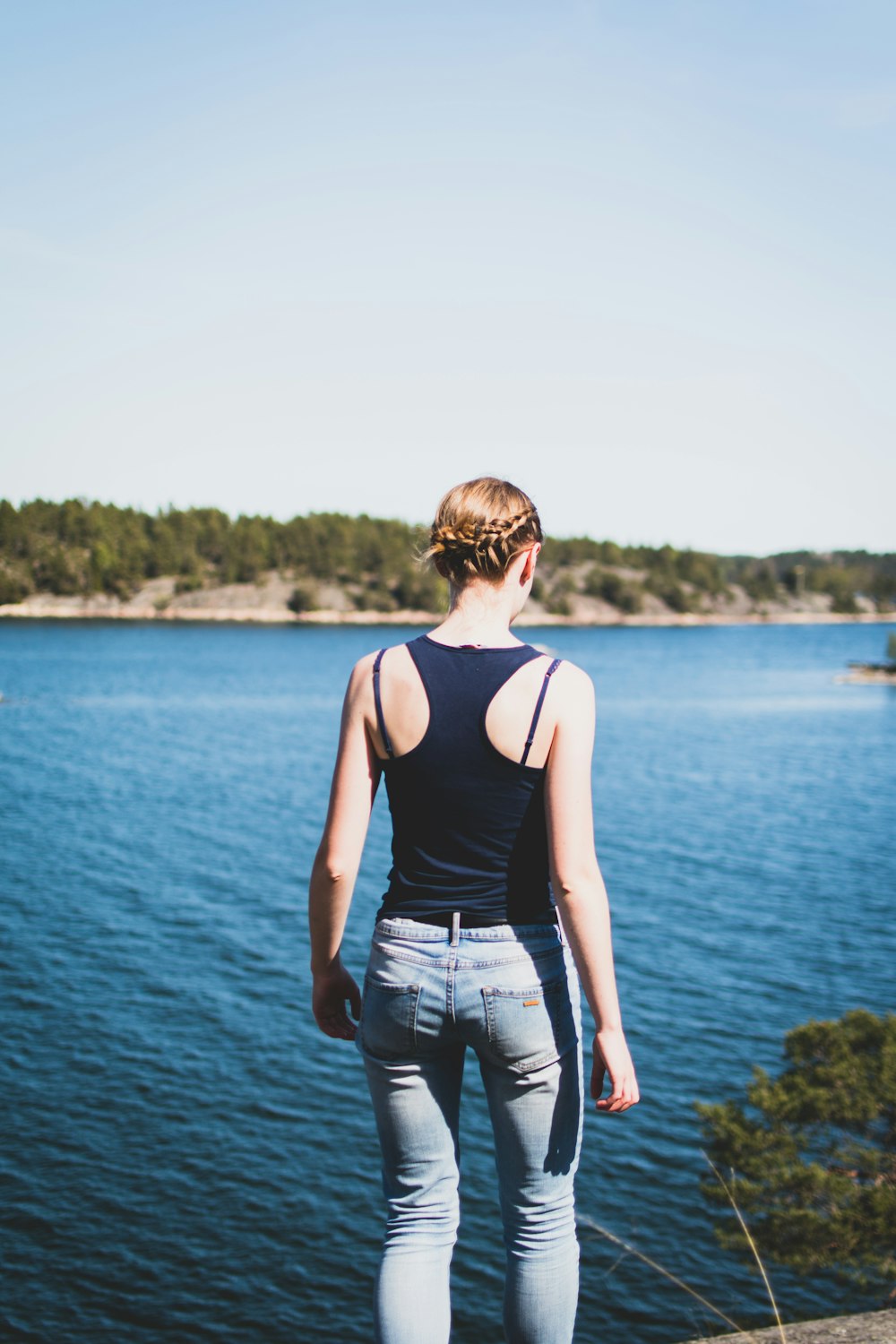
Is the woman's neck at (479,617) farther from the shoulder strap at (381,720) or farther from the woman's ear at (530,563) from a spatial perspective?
the shoulder strap at (381,720)

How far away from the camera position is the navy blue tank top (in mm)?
2582

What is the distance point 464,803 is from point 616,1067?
74 cm

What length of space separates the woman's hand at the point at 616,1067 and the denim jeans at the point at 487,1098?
3.4 inches

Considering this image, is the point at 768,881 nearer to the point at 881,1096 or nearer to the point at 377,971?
the point at 881,1096

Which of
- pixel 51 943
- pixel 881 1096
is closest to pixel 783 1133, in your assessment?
pixel 881 1096

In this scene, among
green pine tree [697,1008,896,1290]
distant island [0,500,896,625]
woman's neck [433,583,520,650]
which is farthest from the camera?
distant island [0,500,896,625]

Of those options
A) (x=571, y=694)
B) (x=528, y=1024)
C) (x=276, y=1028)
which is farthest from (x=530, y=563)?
(x=276, y=1028)

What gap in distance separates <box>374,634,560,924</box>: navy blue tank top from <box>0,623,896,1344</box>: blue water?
40.4 ft

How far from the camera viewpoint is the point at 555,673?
2.61 meters

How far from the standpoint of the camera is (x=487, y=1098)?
2646 millimetres

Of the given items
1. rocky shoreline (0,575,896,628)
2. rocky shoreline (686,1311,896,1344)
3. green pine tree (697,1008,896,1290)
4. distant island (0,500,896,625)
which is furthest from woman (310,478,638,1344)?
rocky shoreline (0,575,896,628)

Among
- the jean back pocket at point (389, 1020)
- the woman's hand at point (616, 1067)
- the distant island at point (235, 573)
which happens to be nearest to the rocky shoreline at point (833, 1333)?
the woman's hand at point (616, 1067)

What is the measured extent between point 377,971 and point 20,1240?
14.1 meters

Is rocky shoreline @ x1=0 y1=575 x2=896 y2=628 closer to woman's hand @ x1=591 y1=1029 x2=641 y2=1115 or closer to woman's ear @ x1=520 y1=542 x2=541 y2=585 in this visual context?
woman's ear @ x1=520 y1=542 x2=541 y2=585
